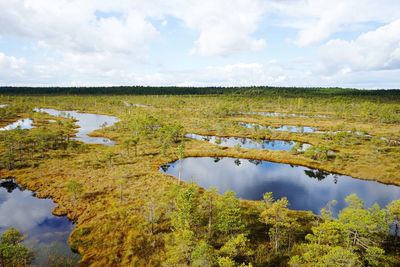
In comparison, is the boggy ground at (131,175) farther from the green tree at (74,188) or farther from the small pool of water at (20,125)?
the small pool of water at (20,125)

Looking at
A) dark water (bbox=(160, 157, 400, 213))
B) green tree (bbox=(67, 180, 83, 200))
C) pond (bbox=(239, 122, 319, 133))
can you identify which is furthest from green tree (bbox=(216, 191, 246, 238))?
pond (bbox=(239, 122, 319, 133))

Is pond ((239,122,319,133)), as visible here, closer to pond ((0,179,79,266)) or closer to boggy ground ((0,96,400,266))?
boggy ground ((0,96,400,266))

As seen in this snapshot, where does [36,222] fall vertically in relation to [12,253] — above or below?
below

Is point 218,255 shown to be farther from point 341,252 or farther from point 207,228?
point 341,252

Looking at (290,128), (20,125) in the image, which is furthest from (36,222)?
(20,125)

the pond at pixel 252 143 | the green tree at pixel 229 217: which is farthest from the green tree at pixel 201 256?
the pond at pixel 252 143

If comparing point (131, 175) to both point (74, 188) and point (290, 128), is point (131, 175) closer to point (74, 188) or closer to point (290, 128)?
point (74, 188)
